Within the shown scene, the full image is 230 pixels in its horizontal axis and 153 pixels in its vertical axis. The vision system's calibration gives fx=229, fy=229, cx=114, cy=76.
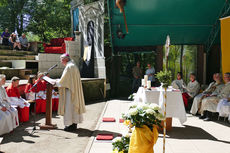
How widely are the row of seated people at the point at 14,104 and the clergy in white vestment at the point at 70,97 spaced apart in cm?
70

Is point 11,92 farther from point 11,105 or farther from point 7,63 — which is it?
point 7,63

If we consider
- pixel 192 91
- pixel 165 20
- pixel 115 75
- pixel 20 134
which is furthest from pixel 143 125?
pixel 115 75

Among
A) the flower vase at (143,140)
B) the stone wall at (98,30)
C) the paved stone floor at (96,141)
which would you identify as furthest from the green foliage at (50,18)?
the flower vase at (143,140)

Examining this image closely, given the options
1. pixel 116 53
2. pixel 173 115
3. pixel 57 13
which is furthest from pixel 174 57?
pixel 57 13

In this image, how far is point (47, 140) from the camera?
17.6ft

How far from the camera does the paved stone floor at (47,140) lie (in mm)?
4746

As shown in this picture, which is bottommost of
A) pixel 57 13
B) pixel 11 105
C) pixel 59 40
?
pixel 11 105

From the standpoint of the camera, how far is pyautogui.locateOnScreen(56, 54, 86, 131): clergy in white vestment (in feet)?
20.0

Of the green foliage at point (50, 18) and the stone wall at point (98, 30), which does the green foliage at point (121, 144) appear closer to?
the stone wall at point (98, 30)

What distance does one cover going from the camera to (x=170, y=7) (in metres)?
9.79

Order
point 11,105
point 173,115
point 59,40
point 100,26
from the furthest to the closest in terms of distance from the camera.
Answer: point 59,40 < point 100,26 < point 11,105 < point 173,115

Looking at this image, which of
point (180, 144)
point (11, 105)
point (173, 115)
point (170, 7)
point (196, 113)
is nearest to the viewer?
point (180, 144)

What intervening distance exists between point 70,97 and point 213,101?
466cm

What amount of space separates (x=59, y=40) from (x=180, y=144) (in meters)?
13.0
